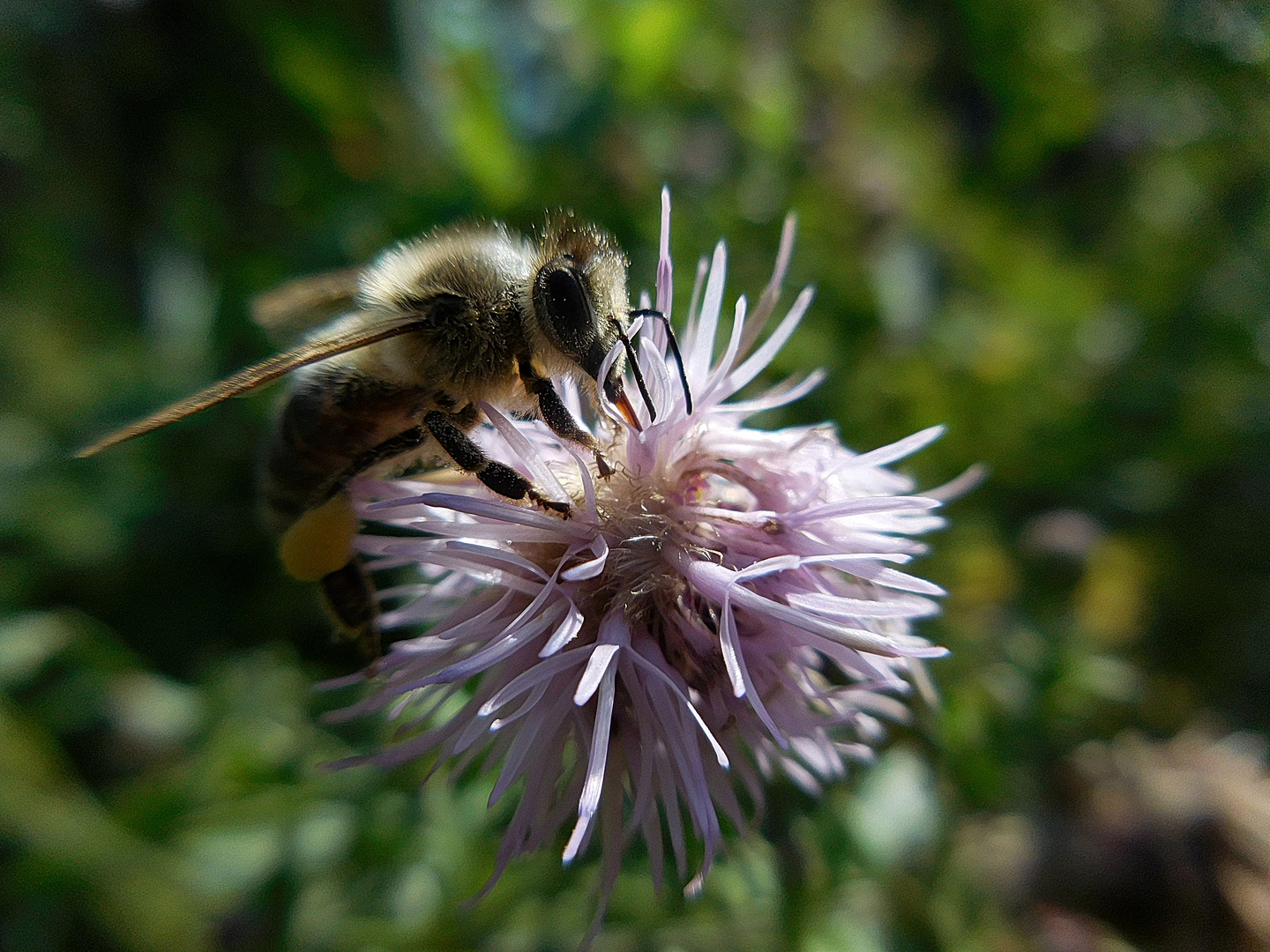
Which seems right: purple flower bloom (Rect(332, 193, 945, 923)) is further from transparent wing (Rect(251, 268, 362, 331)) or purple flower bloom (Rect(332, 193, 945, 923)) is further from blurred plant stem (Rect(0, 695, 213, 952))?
blurred plant stem (Rect(0, 695, 213, 952))

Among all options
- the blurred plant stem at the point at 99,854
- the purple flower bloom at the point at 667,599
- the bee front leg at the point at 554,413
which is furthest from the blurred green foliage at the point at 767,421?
the bee front leg at the point at 554,413

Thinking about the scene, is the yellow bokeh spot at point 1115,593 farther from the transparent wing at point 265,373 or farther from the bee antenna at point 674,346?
the transparent wing at point 265,373

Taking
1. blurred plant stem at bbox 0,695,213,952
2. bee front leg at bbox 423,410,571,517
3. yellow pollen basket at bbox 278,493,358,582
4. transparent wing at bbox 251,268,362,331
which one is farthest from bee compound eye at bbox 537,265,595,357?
blurred plant stem at bbox 0,695,213,952

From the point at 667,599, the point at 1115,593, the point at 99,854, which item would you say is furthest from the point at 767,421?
the point at 99,854

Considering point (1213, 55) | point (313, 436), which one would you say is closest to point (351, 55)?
point (313, 436)

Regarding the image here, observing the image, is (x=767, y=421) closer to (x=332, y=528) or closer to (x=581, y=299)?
(x=581, y=299)

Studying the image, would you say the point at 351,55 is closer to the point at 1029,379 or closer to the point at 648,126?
the point at 648,126
